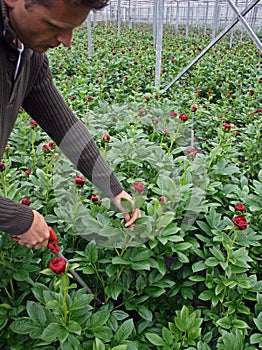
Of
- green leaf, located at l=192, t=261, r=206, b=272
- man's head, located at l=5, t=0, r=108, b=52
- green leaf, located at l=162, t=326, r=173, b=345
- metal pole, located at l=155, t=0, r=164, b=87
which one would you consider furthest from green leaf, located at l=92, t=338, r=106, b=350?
metal pole, located at l=155, t=0, r=164, b=87

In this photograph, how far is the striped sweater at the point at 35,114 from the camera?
968mm

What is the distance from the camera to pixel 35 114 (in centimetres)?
132

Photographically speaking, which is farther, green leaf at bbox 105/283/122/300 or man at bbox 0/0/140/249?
green leaf at bbox 105/283/122/300

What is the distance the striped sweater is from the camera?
3.18 feet

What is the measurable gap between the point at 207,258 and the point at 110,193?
44 centimetres

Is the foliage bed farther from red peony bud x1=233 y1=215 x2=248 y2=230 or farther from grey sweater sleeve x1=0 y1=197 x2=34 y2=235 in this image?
grey sweater sleeve x1=0 y1=197 x2=34 y2=235

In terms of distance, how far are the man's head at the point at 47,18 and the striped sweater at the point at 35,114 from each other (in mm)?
35

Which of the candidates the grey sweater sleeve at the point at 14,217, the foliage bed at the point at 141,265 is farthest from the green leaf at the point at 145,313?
the grey sweater sleeve at the point at 14,217

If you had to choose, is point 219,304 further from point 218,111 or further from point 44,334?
point 218,111

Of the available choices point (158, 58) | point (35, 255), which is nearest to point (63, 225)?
point (35, 255)

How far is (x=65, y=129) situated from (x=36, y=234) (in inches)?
16.8

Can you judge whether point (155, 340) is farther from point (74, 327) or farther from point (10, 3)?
point (10, 3)

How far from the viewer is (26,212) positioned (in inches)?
40.8

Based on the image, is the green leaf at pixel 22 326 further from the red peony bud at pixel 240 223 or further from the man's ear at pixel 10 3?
the man's ear at pixel 10 3
